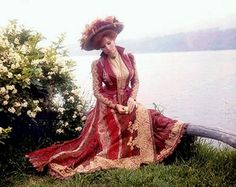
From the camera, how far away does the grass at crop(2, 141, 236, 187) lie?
5.58 meters

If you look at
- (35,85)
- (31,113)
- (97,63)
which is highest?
(97,63)

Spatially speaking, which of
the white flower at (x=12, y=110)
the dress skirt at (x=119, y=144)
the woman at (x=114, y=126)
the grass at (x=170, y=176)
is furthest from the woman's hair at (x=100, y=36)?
the grass at (x=170, y=176)

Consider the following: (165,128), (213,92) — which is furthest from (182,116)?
(165,128)

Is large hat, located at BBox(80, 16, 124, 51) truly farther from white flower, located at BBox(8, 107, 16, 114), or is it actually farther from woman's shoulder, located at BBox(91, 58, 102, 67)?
white flower, located at BBox(8, 107, 16, 114)

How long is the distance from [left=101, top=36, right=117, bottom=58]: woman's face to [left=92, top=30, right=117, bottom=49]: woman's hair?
37mm

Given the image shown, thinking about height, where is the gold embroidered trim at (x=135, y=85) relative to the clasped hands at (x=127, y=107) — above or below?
above

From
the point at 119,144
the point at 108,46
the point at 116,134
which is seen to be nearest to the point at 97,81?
the point at 108,46

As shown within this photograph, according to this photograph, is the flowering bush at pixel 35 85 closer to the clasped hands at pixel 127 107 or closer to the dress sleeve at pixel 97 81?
the dress sleeve at pixel 97 81

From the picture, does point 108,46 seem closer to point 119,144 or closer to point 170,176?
point 119,144

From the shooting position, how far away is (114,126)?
21.0ft

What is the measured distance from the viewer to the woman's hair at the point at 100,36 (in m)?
6.36

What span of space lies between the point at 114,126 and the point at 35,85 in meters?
Answer: 1.31

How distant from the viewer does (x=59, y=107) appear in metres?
7.35

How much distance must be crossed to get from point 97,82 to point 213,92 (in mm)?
8623
